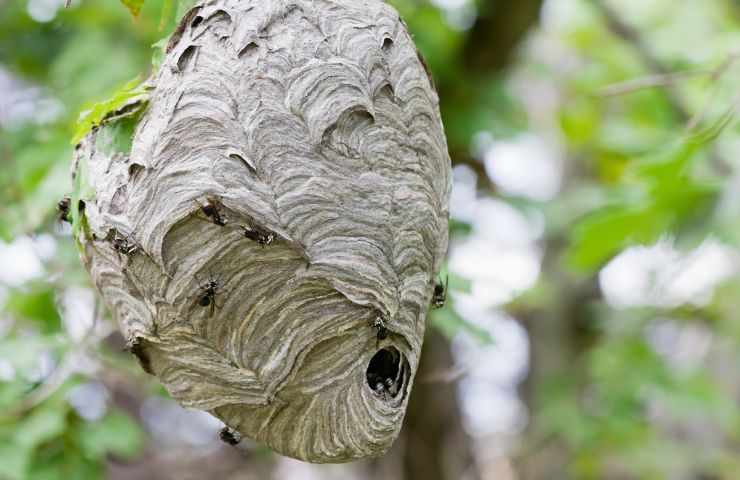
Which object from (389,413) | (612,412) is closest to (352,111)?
(389,413)

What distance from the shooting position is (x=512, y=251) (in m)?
6.07

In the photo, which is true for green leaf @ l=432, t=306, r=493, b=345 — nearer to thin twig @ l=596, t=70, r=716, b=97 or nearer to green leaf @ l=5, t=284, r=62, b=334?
thin twig @ l=596, t=70, r=716, b=97

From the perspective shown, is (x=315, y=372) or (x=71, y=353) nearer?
(x=315, y=372)

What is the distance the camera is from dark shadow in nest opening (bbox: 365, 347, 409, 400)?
2.31m

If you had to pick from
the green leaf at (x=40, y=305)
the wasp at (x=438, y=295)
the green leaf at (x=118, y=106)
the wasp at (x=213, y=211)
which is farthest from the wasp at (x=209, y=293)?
the green leaf at (x=40, y=305)

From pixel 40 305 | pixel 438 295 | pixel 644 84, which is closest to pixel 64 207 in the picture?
pixel 438 295

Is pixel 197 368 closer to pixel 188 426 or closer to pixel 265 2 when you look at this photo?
pixel 265 2

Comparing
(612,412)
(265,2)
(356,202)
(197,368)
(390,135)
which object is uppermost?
(612,412)

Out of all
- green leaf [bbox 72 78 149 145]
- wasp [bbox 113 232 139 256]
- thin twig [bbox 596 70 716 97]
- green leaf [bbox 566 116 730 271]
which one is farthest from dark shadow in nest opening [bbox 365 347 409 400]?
green leaf [bbox 566 116 730 271]

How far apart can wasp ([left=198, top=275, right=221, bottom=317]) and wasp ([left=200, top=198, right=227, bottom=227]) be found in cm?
12

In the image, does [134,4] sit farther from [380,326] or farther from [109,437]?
[109,437]

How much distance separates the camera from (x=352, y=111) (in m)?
2.28

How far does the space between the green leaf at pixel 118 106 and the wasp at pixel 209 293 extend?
0.44 meters

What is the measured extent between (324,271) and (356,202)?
0.56ft
